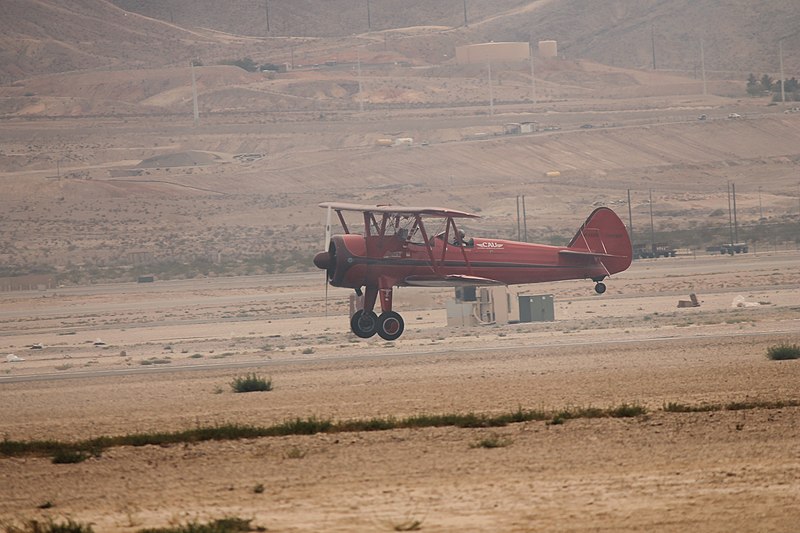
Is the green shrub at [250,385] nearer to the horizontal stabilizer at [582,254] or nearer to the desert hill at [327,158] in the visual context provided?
the horizontal stabilizer at [582,254]

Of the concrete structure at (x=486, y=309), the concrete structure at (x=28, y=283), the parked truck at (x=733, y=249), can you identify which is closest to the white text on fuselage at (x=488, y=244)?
the concrete structure at (x=486, y=309)

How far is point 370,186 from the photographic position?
118312 mm

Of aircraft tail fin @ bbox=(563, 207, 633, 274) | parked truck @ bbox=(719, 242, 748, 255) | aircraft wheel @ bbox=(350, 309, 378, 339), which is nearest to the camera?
aircraft wheel @ bbox=(350, 309, 378, 339)

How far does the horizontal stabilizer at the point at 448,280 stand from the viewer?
39.1m

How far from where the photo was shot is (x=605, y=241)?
4222 centimetres

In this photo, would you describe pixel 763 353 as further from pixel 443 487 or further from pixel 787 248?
pixel 787 248

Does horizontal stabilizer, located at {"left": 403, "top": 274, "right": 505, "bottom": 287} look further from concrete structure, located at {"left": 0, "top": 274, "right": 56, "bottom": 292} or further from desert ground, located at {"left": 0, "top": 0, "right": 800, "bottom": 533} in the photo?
concrete structure, located at {"left": 0, "top": 274, "right": 56, "bottom": 292}

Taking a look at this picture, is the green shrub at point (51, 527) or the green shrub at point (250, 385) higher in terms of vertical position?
the green shrub at point (250, 385)

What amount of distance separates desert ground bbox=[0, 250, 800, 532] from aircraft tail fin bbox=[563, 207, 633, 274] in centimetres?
208

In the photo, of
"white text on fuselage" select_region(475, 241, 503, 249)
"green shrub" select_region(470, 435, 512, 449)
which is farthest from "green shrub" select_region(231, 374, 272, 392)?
"white text on fuselage" select_region(475, 241, 503, 249)

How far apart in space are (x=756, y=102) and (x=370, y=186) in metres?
63.9

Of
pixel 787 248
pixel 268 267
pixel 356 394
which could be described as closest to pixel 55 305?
pixel 268 267

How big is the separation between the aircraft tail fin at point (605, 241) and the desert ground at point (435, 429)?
2.08 m

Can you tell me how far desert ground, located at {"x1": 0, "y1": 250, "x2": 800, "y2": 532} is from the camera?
50.5 ft
